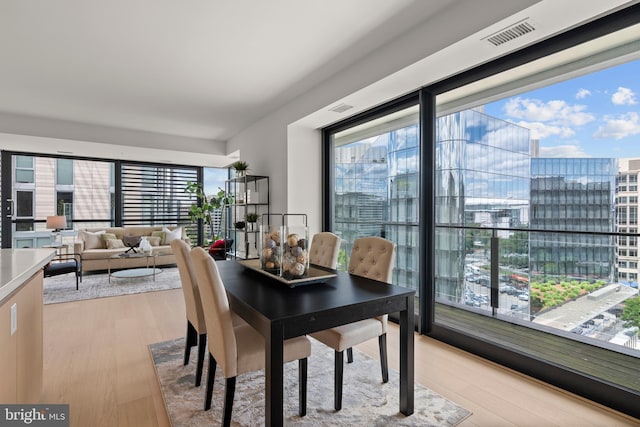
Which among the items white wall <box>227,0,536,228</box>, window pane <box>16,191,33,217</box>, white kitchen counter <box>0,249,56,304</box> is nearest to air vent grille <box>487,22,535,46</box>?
white wall <box>227,0,536,228</box>

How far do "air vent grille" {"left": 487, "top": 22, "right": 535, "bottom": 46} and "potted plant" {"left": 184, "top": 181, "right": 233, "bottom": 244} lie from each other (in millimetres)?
5703

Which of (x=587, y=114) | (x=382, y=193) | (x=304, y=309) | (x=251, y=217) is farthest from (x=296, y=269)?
(x=251, y=217)

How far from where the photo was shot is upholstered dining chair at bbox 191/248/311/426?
1611 millimetres

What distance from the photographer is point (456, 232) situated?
3000 millimetres

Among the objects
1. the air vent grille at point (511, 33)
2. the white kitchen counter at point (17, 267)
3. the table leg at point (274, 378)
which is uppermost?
the air vent grille at point (511, 33)

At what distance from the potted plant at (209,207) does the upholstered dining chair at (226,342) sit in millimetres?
5462

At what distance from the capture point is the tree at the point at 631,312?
2004 millimetres

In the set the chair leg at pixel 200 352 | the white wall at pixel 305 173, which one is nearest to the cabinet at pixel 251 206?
the white wall at pixel 305 173

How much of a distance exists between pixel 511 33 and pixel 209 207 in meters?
6.45

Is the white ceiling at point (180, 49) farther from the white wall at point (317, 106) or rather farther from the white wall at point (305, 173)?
the white wall at point (305, 173)

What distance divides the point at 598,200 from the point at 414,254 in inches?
62.6

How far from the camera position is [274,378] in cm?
141

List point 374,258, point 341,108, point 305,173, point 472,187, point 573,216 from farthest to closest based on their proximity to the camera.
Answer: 1. point 305,173
2. point 341,108
3. point 472,187
4. point 374,258
5. point 573,216

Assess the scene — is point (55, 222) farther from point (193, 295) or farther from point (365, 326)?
point (365, 326)
